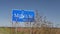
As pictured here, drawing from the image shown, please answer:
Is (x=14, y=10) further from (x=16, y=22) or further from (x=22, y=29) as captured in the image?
(x=22, y=29)

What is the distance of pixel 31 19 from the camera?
29.5ft

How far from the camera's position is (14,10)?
869 cm

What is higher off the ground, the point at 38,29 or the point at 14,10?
the point at 14,10

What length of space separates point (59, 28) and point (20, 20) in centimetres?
216

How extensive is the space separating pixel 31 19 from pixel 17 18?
23.3 inches

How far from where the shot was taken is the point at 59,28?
33.3ft

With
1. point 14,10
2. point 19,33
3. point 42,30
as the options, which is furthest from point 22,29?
point 14,10

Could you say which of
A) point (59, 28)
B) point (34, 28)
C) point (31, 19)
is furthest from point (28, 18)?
point (59, 28)

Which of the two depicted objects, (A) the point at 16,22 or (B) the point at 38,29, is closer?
A: (A) the point at 16,22

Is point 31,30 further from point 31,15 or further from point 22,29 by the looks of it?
point 31,15

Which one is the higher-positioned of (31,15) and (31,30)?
(31,15)

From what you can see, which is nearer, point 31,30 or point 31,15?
point 31,15

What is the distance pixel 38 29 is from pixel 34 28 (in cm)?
17

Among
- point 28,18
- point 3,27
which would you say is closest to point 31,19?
point 28,18
